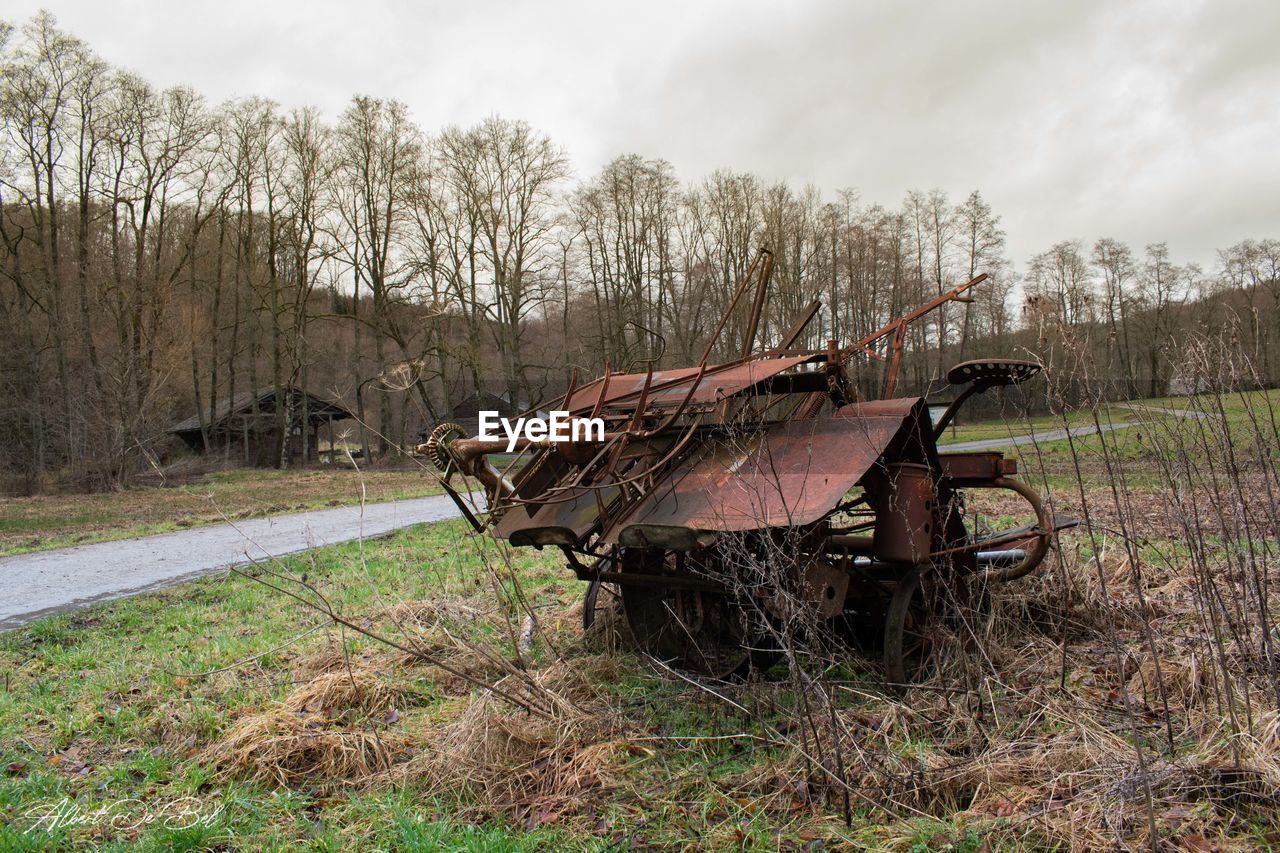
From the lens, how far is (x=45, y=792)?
3.57 m

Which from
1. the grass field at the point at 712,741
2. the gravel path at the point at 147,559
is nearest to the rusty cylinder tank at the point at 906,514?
the grass field at the point at 712,741

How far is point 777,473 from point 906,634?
132cm

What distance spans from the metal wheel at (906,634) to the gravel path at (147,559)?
13.2 ft

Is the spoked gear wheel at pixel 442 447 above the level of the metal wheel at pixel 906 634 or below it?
above

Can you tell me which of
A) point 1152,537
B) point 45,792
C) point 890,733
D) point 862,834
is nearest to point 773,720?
point 890,733

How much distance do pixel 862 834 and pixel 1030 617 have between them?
8.39 ft

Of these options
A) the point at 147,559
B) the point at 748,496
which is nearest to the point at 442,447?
the point at 748,496

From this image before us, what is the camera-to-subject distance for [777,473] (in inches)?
155

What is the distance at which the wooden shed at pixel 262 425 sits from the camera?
3347cm

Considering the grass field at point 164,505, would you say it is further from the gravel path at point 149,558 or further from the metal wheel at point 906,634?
the metal wheel at point 906,634

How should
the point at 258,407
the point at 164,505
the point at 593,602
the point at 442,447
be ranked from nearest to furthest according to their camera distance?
the point at 442,447 < the point at 593,602 < the point at 164,505 < the point at 258,407

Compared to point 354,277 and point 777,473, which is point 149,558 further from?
point 354,277

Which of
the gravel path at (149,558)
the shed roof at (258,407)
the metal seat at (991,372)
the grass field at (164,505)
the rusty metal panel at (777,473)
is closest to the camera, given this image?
the rusty metal panel at (777,473)

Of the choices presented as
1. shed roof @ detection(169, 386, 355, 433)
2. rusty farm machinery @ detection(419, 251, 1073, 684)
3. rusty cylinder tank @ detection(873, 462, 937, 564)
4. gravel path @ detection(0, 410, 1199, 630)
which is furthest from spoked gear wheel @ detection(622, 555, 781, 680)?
shed roof @ detection(169, 386, 355, 433)
